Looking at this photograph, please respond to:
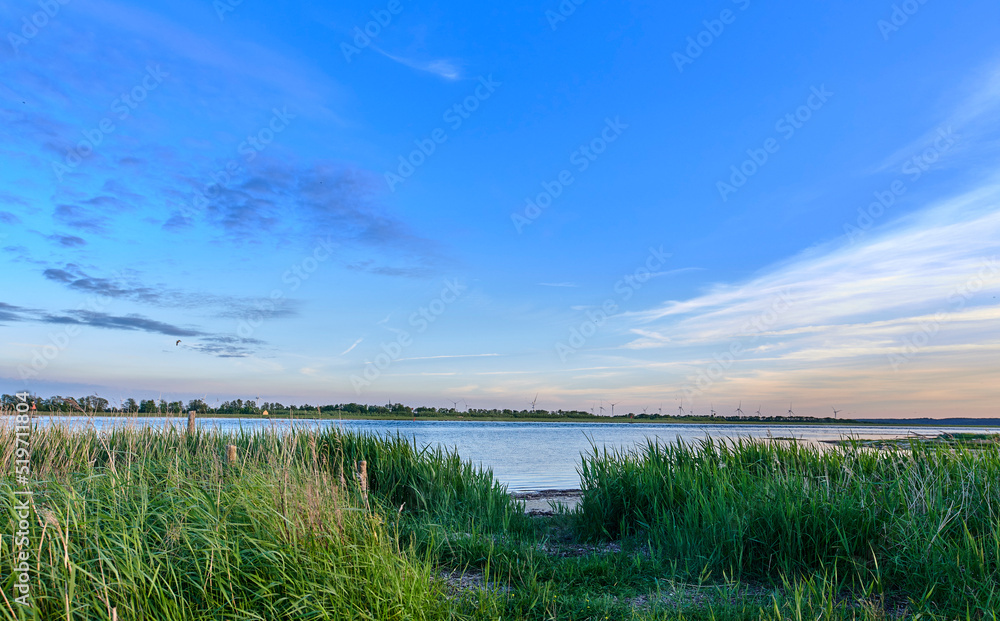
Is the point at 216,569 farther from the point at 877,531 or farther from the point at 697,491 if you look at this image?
the point at 877,531

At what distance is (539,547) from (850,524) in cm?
413

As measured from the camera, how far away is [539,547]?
332 inches

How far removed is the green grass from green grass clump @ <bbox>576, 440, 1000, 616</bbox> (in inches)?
1.2

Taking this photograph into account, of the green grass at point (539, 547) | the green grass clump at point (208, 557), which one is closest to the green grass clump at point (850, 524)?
the green grass at point (539, 547)

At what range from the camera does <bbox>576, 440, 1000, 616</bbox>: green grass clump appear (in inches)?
243

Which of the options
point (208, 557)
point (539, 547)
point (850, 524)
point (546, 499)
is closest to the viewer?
point (208, 557)

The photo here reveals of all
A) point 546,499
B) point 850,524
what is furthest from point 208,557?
point 546,499

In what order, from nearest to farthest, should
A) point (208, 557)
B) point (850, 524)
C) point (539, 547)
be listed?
point (208, 557), point (850, 524), point (539, 547)

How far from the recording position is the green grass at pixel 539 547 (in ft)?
15.1

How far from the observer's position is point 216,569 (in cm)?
477

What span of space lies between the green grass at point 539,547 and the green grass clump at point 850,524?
29 millimetres

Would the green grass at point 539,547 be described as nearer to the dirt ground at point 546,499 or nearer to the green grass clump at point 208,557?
the green grass clump at point 208,557

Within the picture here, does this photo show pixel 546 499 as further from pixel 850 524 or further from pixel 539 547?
pixel 850 524

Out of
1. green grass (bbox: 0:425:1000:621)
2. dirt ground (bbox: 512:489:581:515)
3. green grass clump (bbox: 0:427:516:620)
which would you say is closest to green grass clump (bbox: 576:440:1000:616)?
green grass (bbox: 0:425:1000:621)
